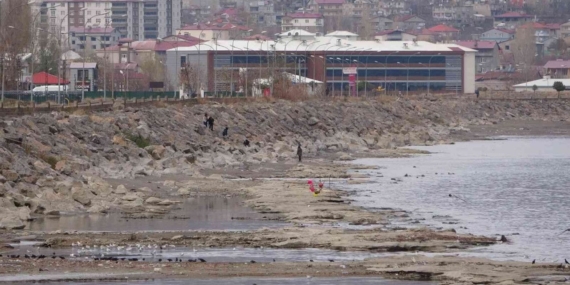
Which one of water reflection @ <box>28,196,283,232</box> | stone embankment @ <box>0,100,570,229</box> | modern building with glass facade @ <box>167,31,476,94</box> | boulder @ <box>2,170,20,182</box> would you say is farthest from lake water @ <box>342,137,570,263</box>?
modern building with glass facade @ <box>167,31,476,94</box>

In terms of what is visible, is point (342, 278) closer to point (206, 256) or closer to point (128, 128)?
point (206, 256)

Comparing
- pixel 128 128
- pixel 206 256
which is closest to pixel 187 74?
pixel 128 128

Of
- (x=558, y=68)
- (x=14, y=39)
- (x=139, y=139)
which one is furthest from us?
(x=558, y=68)

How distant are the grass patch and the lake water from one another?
8149mm

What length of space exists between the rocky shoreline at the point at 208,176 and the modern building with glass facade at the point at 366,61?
52.9 metres

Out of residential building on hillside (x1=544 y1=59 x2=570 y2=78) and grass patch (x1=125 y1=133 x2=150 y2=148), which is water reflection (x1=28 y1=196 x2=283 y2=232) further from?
residential building on hillside (x1=544 y1=59 x2=570 y2=78)

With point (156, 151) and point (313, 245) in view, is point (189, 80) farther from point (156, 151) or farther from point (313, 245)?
point (313, 245)

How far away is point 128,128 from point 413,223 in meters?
20.9

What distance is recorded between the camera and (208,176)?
45.3m

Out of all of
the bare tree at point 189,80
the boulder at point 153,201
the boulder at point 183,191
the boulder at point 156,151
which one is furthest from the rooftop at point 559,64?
the boulder at point 153,201

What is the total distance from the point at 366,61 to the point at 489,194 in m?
99.6

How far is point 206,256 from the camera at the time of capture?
26.0m

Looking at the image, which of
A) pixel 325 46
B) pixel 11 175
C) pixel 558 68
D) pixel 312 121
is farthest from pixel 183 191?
pixel 558 68

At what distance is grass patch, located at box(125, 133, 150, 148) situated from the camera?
50.0m
